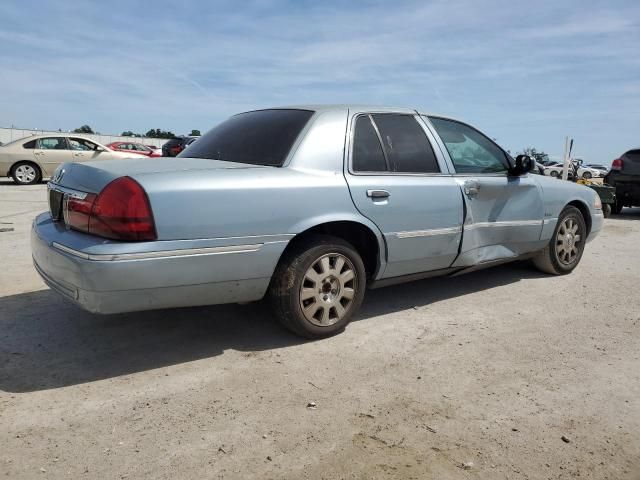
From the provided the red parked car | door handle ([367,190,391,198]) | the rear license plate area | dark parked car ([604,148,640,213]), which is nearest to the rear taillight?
the rear license plate area

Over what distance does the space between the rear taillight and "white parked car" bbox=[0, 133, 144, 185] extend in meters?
12.4

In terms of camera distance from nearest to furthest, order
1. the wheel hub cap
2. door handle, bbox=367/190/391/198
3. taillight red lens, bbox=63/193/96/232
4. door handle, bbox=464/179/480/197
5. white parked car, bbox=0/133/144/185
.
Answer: taillight red lens, bbox=63/193/96/232
the wheel hub cap
door handle, bbox=367/190/391/198
door handle, bbox=464/179/480/197
white parked car, bbox=0/133/144/185

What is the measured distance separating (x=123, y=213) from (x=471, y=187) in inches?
103

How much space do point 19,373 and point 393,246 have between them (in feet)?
7.79

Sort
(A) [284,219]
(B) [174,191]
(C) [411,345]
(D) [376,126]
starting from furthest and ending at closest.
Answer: (D) [376,126], (C) [411,345], (A) [284,219], (B) [174,191]

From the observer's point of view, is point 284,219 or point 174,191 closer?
point 174,191

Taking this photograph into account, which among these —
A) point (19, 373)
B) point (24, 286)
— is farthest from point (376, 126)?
point (24, 286)

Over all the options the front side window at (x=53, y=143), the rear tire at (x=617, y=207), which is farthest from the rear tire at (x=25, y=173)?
the rear tire at (x=617, y=207)

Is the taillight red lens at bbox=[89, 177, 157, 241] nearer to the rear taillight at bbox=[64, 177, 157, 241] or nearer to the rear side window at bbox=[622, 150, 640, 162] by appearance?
the rear taillight at bbox=[64, 177, 157, 241]

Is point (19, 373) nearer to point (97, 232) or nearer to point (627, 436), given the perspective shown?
point (97, 232)

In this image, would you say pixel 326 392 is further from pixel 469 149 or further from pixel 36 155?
pixel 36 155

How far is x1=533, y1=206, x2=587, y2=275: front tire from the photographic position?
5211mm

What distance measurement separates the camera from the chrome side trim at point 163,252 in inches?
105

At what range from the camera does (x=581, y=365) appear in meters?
3.22
